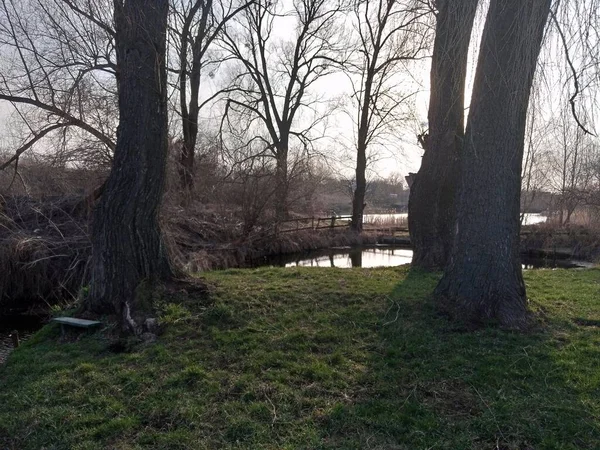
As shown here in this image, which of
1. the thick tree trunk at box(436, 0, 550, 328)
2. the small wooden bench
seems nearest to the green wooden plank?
the small wooden bench

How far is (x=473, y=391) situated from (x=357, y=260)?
46.3 ft

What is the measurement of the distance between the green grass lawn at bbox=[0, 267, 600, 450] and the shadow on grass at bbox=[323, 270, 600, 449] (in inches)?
0.6

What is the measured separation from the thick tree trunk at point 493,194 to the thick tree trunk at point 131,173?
399 centimetres

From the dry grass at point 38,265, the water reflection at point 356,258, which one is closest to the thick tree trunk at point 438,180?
the water reflection at point 356,258

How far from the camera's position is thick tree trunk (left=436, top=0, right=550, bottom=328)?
5.37m

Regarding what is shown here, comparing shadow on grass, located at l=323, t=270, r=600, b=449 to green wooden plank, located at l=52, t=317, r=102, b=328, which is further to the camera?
green wooden plank, located at l=52, t=317, r=102, b=328

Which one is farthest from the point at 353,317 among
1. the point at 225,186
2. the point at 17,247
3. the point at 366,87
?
the point at 366,87

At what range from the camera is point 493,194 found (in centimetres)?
556

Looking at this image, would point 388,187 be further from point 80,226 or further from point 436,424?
point 436,424

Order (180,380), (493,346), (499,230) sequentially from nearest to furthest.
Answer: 1. (180,380)
2. (493,346)
3. (499,230)

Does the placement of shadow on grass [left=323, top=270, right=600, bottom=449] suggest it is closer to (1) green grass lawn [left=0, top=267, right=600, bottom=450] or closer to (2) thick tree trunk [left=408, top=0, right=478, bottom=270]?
(1) green grass lawn [left=0, top=267, right=600, bottom=450]

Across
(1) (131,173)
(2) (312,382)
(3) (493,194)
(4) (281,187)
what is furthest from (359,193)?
(2) (312,382)

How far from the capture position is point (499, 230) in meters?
5.59

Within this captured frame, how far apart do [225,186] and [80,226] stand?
23.2 ft
